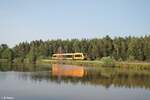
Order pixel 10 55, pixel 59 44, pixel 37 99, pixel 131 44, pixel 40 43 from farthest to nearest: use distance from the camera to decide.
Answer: pixel 40 43 → pixel 59 44 → pixel 10 55 → pixel 131 44 → pixel 37 99

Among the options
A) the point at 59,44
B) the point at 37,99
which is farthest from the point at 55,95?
the point at 59,44

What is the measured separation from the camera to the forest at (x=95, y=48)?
81.2 meters

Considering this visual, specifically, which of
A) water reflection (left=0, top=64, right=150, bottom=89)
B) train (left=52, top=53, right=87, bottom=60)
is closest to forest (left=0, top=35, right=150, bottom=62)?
train (left=52, top=53, right=87, bottom=60)

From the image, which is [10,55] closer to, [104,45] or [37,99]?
[104,45]

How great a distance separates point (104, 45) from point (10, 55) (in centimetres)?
3049

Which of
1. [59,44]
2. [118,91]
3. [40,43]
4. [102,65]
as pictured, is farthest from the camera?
[40,43]

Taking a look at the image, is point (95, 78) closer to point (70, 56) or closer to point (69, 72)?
point (69, 72)

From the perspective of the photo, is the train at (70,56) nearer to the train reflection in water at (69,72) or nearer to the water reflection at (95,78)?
the train reflection in water at (69,72)

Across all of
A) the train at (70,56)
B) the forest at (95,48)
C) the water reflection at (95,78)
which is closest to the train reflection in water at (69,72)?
the water reflection at (95,78)

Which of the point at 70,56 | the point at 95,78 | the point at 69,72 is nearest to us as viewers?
the point at 95,78

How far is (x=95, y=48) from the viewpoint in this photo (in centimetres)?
9112

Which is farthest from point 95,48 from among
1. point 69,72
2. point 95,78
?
point 95,78

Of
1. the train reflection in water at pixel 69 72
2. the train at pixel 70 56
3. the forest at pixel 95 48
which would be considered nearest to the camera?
the train reflection in water at pixel 69 72

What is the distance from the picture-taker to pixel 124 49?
86.6 metres
